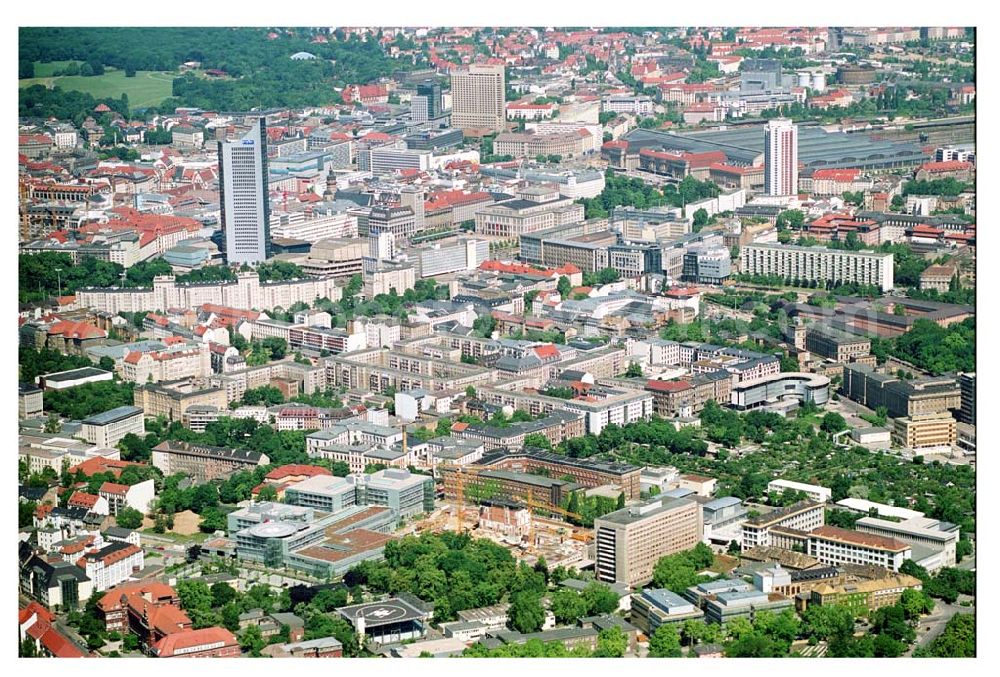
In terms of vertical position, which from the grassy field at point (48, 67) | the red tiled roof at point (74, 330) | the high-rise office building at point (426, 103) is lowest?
the red tiled roof at point (74, 330)

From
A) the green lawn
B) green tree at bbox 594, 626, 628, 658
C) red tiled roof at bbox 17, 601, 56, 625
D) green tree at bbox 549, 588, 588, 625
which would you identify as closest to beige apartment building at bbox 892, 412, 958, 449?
green tree at bbox 549, 588, 588, 625

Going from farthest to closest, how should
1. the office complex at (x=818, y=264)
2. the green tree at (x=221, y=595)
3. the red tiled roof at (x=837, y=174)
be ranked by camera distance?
1. the red tiled roof at (x=837, y=174)
2. the office complex at (x=818, y=264)
3. the green tree at (x=221, y=595)

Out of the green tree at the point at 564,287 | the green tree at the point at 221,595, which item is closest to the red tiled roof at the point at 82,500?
the green tree at the point at 221,595

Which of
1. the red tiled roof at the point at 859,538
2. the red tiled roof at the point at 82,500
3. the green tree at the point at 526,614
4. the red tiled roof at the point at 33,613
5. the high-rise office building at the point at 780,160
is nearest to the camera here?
the red tiled roof at the point at 33,613

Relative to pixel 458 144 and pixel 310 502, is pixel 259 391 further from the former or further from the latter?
pixel 458 144

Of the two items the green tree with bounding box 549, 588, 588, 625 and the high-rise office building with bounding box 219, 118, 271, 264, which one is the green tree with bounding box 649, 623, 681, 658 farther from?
the high-rise office building with bounding box 219, 118, 271, 264

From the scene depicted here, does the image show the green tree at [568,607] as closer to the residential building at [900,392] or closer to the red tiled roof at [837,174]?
the residential building at [900,392]
